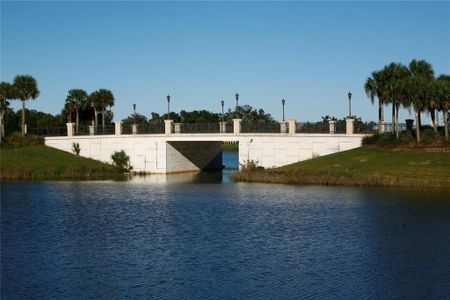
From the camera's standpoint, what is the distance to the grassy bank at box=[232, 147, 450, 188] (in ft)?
182

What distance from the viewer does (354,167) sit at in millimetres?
60688

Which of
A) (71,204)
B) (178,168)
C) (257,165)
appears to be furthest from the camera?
(178,168)

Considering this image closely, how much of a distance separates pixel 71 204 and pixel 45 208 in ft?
8.74

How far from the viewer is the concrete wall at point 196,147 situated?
232 ft

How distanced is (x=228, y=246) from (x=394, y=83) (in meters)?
44.2

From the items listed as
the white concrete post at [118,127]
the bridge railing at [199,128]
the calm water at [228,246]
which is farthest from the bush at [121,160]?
the calm water at [228,246]

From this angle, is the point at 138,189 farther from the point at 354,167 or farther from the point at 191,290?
the point at 191,290

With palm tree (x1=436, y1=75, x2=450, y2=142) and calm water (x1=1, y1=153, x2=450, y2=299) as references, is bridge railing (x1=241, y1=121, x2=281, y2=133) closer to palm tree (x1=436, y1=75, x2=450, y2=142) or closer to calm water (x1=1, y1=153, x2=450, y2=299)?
palm tree (x1=436, y1=75, x2=450, y2=142)

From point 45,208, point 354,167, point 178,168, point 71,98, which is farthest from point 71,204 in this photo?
point 71,98

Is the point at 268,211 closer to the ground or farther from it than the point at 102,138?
closer to the ground

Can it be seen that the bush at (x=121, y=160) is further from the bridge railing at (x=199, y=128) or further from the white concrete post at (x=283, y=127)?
the white concrete post at (x=283, y=127)

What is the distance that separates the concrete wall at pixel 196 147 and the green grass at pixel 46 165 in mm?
2590

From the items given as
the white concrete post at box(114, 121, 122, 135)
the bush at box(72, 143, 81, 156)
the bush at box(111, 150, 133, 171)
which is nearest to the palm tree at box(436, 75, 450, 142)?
the bush at box(111, 150, 133, 171)

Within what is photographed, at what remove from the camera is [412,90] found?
6419cm
